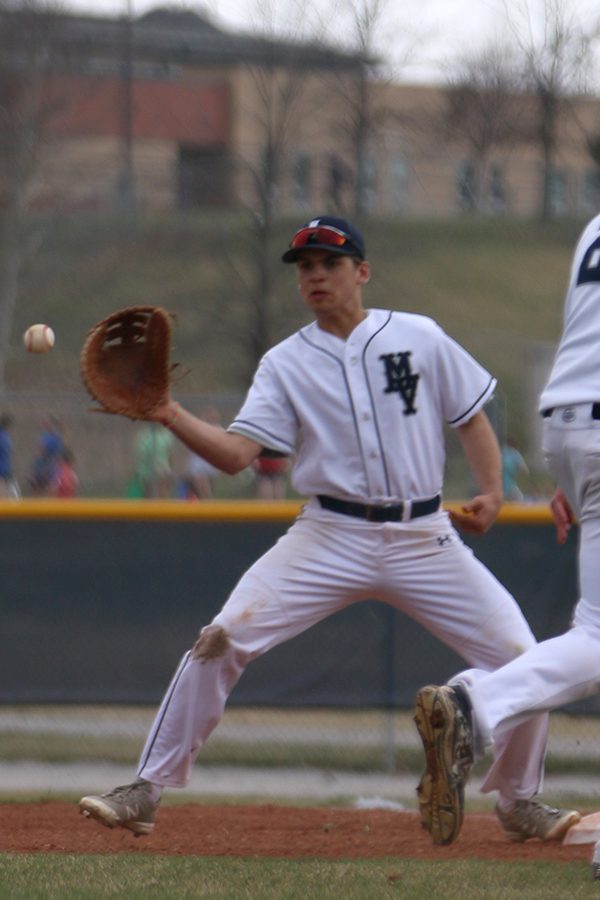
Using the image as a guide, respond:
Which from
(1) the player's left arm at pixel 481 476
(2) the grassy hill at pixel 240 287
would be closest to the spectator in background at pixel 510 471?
(2) the grassy hill at pixel 240 287

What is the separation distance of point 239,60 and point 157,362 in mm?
16186

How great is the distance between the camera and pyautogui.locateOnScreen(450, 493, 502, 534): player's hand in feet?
16.1

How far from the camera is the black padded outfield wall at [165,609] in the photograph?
7598 mm

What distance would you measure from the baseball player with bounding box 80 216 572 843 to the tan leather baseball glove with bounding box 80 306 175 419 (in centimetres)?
27

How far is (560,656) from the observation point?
13.1ft

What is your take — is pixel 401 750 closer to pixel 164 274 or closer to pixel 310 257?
pixel 310 257

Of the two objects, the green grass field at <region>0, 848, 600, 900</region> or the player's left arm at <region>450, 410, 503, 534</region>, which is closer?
the green grass field at <region>0, 848, 600, 900</region>

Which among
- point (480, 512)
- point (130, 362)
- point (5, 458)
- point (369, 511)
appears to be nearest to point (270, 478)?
point (5, 458)

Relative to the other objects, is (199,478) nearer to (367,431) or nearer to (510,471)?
(510,471)

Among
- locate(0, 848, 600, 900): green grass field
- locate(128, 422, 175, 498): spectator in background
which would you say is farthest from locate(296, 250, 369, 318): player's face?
locate(128, 422, 175, 498): spectator in background

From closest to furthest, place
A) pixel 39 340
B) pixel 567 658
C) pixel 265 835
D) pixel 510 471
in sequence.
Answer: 1. pixel 567 658
2. pixel 265 835
3. pixel 39 340
4. pixel 510 471

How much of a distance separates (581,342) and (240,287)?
15785 mm

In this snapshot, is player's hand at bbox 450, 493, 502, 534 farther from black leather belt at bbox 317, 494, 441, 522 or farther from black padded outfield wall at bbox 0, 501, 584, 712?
black padded outfield wall at bbox 0, 501, 584, 712

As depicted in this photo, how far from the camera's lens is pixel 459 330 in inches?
1276
